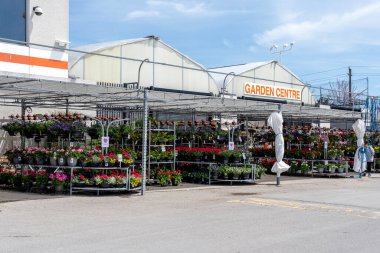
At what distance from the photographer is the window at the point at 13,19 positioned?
21.6 metres

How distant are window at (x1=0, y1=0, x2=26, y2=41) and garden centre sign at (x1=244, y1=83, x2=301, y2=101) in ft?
47.8

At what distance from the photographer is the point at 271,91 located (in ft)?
111

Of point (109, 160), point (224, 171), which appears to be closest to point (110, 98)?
point (109, 160)

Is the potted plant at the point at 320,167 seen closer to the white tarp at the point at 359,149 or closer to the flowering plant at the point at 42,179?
the white tarp at the point at 359,149

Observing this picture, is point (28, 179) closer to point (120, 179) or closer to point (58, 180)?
point (58, 180)

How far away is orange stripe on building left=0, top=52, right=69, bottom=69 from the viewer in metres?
19.7

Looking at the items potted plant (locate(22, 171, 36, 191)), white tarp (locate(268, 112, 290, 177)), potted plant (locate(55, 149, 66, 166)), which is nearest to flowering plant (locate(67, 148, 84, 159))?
potted plant (locate(55, 149, 66, 166))

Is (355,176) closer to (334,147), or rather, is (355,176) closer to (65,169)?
(334,147)

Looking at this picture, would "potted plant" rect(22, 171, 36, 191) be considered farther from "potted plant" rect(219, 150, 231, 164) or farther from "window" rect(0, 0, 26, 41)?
"window" rect(0, 0, 26, 41)

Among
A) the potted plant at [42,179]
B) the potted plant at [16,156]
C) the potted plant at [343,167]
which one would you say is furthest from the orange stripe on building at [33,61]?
the potted plant at [343,167]

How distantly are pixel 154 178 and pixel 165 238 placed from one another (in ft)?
31.3

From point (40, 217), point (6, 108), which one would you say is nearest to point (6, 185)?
point (6, 108)

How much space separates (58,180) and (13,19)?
9920mm

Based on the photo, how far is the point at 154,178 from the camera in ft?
59.2
